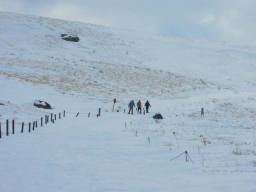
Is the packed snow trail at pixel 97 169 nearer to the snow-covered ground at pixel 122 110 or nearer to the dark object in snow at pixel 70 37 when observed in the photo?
the snow-covered ground at pixel 122 110

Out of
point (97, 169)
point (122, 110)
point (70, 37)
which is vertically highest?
point (70, 37)

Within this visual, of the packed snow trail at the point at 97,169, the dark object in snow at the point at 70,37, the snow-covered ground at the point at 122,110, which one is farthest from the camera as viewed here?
the dark object in snow at the point at 70,37

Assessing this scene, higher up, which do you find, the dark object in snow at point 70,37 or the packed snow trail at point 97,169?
the dark object in snow at point 70,37

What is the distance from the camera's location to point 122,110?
27.1m

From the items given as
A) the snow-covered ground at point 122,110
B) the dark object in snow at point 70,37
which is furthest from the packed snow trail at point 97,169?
the dark object in snow at point 70,37

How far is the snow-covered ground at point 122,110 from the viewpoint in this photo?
→ 626cm

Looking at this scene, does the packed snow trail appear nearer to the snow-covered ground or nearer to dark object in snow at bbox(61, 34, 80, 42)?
the snow-covered ground

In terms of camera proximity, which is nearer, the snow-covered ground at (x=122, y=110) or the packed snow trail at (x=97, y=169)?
the packed snow trail at (x=97, y=169)

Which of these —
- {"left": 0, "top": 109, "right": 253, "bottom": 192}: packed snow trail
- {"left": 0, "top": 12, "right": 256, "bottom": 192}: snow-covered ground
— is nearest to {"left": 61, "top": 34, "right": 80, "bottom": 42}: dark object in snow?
{"left": 0, "top": 12, "right": 256, "bottom": 192}: snow-covered ground

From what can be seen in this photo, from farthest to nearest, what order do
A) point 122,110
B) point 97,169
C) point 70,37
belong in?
point 70,37 < point 122,110 < point 97,169

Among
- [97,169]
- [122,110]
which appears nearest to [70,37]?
[122,110]

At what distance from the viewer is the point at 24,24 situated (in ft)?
206

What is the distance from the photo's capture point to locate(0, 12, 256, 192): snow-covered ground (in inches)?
246

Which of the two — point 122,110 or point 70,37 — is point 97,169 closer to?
point 122,110
